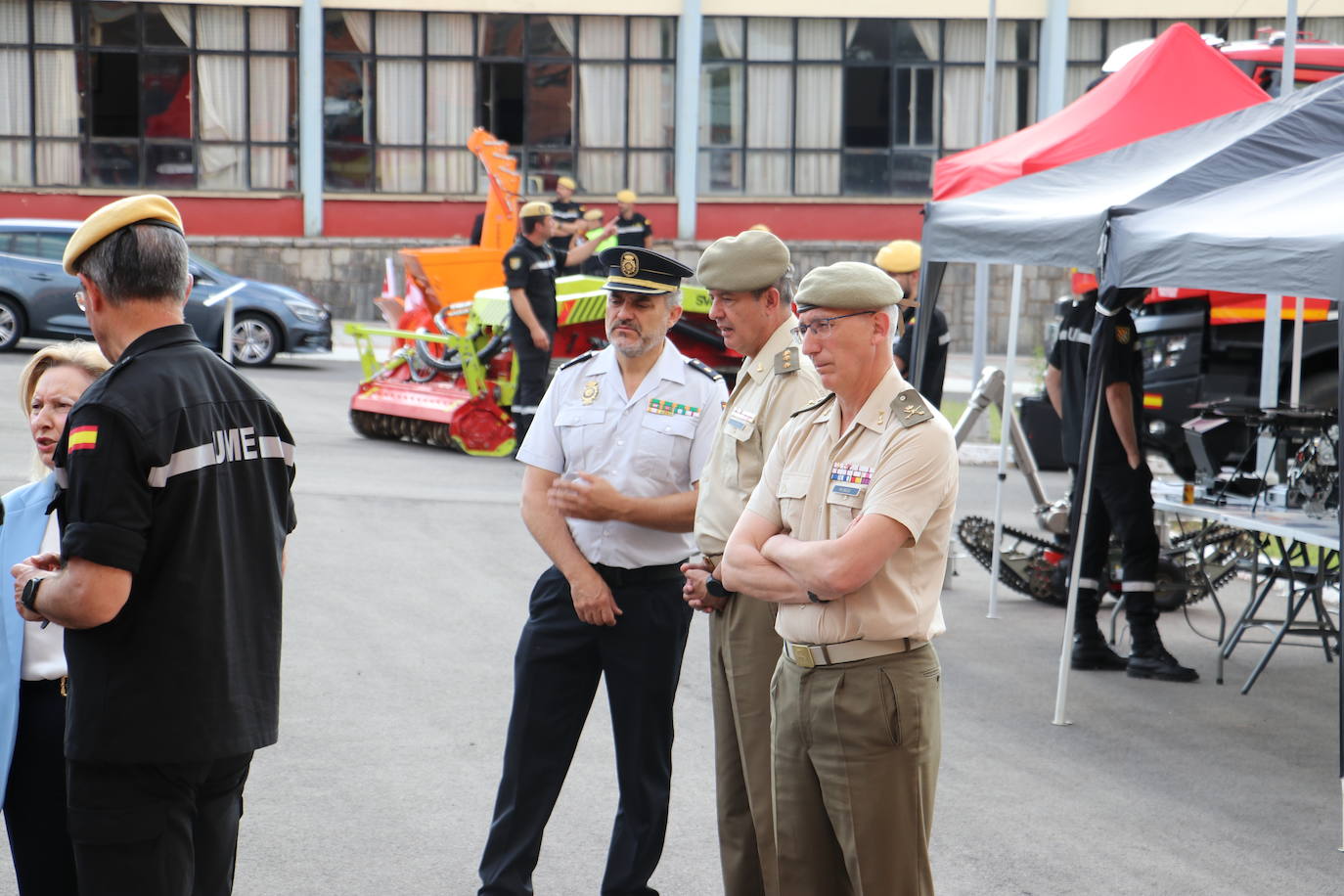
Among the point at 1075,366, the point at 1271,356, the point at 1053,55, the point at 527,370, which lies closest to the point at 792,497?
the point at 1075,366

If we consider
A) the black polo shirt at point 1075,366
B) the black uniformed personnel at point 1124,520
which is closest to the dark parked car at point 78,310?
the black polo shirt at point 1075,366

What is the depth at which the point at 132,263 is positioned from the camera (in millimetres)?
2873

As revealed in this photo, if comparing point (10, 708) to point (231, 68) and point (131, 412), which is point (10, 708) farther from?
point (231, 68)

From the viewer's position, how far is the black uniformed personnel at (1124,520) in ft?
24.2

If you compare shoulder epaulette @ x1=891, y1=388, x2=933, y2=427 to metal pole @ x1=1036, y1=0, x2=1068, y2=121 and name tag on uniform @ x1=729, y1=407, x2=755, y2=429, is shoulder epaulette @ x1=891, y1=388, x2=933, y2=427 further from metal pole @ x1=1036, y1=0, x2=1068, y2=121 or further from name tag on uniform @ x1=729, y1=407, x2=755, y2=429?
metal pole @ x1=1036, y1=0, x2=1068, y2=121

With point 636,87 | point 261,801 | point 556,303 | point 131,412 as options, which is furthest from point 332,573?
point 636,87

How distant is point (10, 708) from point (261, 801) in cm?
218

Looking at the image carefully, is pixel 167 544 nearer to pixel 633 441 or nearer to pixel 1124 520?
pixel 633 441

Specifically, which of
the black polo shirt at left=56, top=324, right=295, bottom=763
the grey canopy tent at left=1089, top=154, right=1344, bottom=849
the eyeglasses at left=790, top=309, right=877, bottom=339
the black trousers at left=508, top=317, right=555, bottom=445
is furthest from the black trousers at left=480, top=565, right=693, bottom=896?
the black trousers at left=508, top=317, right=555, bottom=445

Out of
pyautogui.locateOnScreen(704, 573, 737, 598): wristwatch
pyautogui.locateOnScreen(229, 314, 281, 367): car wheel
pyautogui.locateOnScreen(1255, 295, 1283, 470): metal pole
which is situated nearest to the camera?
pyautogui.locateOnScreen(704, 573, 737, 598): wristwatch

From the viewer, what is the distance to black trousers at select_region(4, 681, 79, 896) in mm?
3340

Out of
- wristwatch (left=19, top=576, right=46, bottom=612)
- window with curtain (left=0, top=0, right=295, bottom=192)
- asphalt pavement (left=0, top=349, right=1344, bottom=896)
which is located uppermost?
window with curtain (left=0, top=0, right=295, bottom=192)

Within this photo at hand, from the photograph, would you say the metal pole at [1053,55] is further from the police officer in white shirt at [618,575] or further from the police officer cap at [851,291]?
the police officer cap at [851,291]

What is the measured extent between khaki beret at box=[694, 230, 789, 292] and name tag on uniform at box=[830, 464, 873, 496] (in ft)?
2.57
